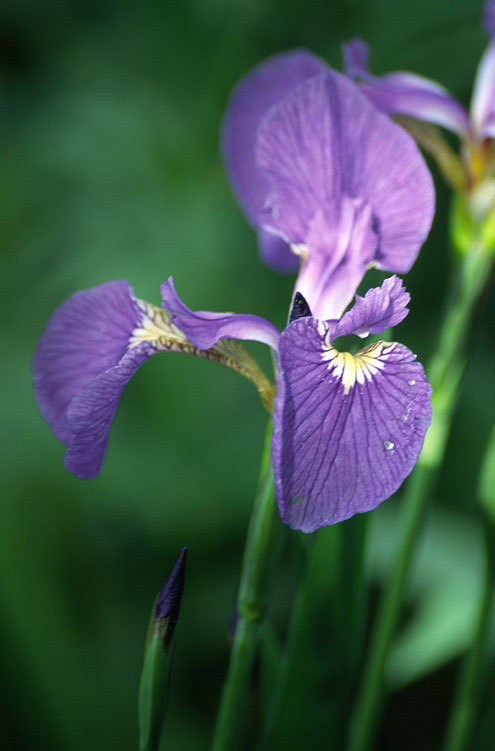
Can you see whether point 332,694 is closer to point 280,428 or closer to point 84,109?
point 280,428

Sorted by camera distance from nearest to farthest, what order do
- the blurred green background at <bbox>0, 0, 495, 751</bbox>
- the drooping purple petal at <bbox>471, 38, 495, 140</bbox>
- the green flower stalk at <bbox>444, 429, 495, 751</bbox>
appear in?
the green flower stalk at <bbox>444, 429, 495, 751</bbox> < the drooping purple petal at <bbox>471, 38, 495, 140</bbox> < the blurred green background at <bbox>0, 0, 495, 751</bbox>

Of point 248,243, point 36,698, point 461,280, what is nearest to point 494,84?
point 461,280

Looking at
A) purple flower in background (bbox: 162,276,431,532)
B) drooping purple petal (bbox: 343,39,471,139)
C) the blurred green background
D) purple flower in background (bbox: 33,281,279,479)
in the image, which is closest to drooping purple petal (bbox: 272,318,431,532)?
purple flower in background (bbox: 162,276,431,532)

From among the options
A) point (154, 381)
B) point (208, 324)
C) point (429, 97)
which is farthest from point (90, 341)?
point (154, 381)

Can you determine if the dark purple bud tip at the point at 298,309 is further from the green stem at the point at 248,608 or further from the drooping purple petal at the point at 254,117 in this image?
the drooping purple petal at the point at 254,117

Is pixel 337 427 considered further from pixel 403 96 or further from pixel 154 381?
pixel 154 381

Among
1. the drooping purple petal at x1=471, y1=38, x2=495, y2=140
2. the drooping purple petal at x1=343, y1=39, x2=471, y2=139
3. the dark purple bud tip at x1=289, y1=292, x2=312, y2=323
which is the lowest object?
the dark purple bud tip at x1=289, y1=292, x2=312, y2=323

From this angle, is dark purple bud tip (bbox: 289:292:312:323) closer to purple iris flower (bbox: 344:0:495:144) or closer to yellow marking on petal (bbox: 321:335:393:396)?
yellow marking on petal (bbox: 321:335:393:396)
